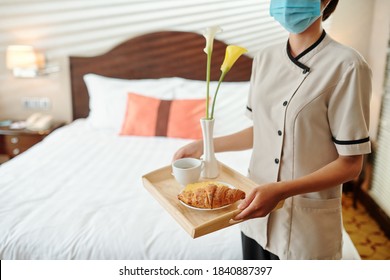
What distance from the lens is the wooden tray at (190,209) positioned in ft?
2.60

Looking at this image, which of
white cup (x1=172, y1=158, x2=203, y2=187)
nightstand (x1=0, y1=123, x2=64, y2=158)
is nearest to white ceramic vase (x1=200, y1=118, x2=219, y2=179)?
white cup (x1=172, y1=158, x2=203, y2=187)

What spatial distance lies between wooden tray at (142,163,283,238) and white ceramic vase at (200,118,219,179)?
0.10 ft

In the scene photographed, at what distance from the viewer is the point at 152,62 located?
7.64 feet

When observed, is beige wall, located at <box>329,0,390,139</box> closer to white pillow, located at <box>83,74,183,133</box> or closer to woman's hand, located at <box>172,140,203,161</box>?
woman's hand, located at <box>172,140,203,161</box>

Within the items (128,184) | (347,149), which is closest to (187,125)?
(128,184)

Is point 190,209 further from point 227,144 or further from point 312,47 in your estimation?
point 312,47

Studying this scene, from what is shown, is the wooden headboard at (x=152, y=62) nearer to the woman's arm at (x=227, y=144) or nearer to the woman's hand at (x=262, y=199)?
the woman's arm at (x=227, y=144)

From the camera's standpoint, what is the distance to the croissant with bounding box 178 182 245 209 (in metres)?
0.84

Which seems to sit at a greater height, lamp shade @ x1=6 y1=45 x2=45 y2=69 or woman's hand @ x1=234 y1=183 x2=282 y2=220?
lamp shade @ x1=6 y1=45 x2=45 y2=69

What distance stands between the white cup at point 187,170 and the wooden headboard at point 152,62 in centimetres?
116

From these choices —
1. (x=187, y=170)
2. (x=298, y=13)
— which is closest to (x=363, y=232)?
(x=187, y=170)

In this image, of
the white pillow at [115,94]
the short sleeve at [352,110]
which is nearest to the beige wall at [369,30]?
the short sleeve at [352,110]

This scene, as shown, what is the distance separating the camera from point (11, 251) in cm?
114

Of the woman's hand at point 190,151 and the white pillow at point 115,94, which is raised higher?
the woman's hand at point 190,151
